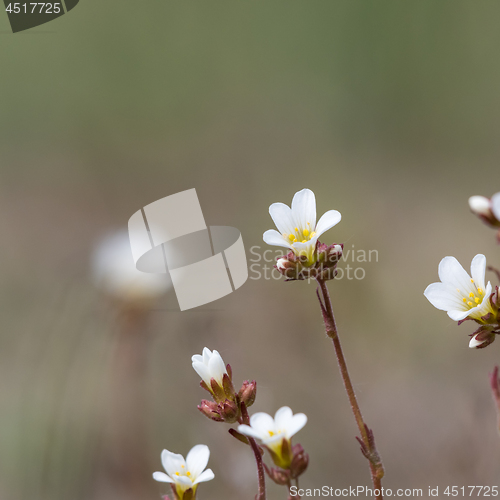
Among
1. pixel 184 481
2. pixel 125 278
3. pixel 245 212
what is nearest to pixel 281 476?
pixel 184 481

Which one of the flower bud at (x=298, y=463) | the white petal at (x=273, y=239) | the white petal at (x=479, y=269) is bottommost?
the flower bud at (x=298, y=463)

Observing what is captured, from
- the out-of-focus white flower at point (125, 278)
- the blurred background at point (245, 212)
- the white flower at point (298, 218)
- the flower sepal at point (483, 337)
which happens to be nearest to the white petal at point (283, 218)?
the white flower at point (298, 218)

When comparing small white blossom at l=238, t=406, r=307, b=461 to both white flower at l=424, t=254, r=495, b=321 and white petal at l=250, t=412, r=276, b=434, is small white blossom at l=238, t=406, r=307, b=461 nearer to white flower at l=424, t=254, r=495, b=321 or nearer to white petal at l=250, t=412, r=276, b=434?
white petal at l=250, t=412, r=276, b=434

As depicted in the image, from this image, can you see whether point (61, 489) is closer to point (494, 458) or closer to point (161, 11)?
point (494, 458)

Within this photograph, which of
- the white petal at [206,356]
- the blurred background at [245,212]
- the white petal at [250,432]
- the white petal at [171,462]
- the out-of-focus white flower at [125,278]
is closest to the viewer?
the white petal at [250,432]

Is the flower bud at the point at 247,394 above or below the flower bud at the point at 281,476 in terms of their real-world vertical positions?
above

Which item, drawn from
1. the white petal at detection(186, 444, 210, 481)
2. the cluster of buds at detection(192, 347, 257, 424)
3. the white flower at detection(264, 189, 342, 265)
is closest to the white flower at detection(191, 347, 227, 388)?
the cluster of buds at detection(192, 347, 257, 424)

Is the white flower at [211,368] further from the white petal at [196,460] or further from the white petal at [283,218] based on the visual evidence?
the white petal at [283,218]
